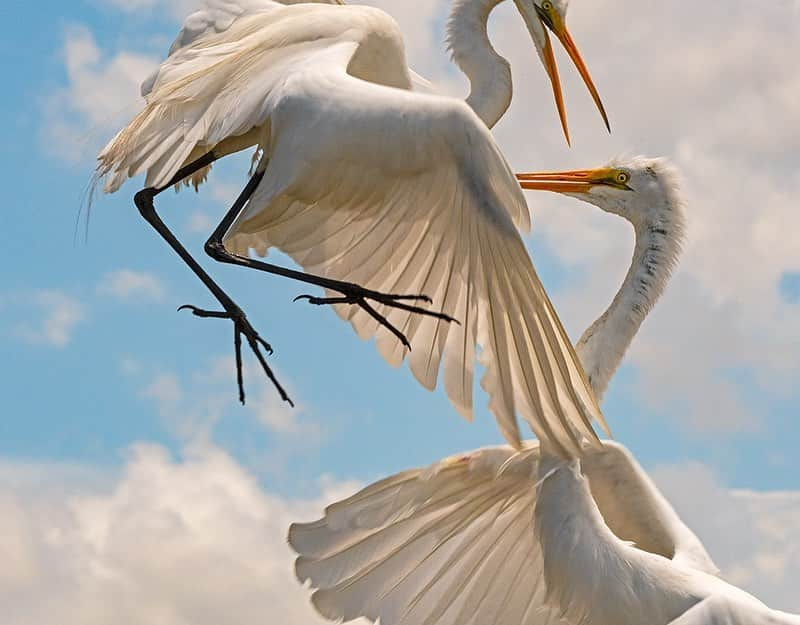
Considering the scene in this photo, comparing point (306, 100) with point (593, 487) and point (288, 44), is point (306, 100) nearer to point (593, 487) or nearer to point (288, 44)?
point (288, 44)

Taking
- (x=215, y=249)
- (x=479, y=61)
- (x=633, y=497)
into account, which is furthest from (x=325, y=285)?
(x=479, y=61)

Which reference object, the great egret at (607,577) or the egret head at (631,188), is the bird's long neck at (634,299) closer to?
the egret head at (631,188)

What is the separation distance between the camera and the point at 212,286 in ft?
20.9

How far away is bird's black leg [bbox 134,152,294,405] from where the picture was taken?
6.11 m

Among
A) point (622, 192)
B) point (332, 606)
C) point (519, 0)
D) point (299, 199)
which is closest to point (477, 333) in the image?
point (299, 199)

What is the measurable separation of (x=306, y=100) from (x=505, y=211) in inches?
33.6

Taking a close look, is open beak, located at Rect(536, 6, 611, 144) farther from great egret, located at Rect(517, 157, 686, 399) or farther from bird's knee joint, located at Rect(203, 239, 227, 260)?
bird's knee joint, located at Rect(203, 239, 227, 260)

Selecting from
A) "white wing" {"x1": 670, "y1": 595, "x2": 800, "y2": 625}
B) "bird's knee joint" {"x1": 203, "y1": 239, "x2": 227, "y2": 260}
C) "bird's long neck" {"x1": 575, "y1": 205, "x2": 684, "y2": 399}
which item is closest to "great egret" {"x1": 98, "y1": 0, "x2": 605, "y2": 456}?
"bird's knee joint" {"x1": 203, "y1": 239, "x2": 227, "y2": 260}

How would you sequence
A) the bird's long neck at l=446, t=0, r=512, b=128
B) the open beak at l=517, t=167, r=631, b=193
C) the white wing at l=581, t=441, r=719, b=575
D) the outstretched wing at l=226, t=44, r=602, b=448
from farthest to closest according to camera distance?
the open beak at l=517, t=167, r=631, b=193 → the bird's long neck at l=446, t=0, r=512, b=128 → the white wing at l=581, t=441, r=719, b=575 → the outstretched wing at l=226, t=44, r=602, b=448

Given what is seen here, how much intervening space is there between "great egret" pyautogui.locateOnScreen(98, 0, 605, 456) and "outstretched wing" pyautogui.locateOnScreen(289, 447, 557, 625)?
2.60 feet

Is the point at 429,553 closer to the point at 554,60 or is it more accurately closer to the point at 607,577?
the point at 607,577

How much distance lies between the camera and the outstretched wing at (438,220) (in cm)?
536

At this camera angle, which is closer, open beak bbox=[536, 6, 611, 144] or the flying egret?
the flying egret

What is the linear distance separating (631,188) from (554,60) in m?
0.89
